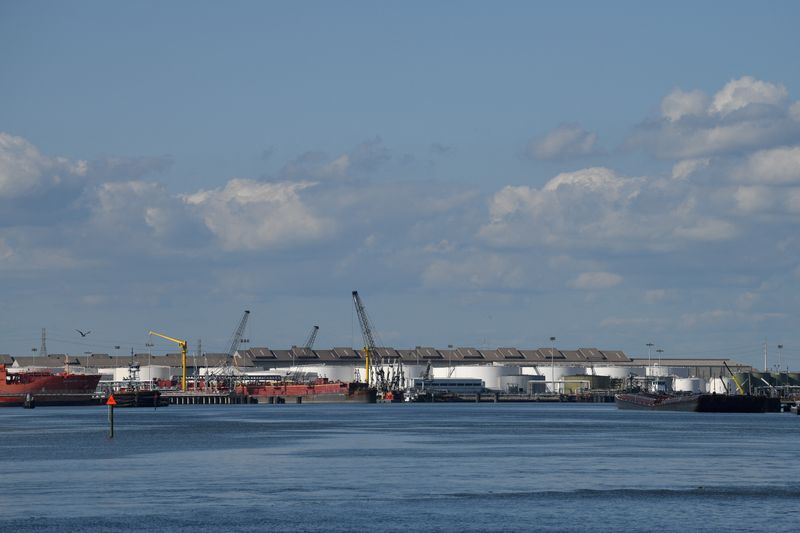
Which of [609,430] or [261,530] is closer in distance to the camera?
[261,530]

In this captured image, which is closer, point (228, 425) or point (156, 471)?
point (156, 471)

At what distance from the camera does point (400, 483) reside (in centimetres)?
7444

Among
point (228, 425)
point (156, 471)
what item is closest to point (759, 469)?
point (156, 471)

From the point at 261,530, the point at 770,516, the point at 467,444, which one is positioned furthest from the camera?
the point at 467,444

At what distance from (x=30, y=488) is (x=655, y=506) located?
34501 mm

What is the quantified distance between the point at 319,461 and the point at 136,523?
115 feet

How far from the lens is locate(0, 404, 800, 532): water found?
58.8 meters

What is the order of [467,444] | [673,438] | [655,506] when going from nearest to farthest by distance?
[655,506] → [467,444] → [673,438]

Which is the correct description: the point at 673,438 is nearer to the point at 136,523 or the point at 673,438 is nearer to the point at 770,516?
the point at 770,516

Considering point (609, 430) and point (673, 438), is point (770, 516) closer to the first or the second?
point (673, 438)

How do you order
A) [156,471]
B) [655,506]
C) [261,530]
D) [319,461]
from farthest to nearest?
[319,461], [156,471], [655,506], [261,530]

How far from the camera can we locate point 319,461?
303 feet

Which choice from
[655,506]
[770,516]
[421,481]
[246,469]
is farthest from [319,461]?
[770,516]

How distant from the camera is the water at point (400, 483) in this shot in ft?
193
